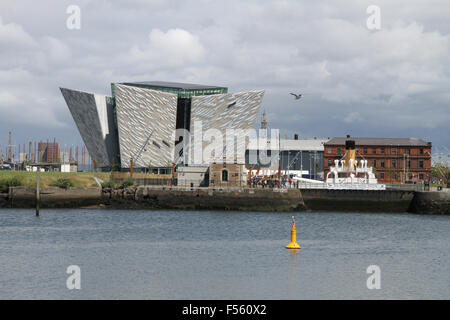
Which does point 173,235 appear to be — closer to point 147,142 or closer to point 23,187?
point 23,187

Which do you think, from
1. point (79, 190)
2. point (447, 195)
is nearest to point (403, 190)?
point (447, 195)

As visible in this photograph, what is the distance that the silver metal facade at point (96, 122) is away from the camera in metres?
113

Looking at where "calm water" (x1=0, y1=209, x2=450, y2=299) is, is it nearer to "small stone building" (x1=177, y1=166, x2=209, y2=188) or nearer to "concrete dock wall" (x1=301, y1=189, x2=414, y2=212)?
"concrete dock wall" (x1=301, y1=189, x2=414, y2=212)

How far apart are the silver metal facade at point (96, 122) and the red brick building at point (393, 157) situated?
40470 millimetres

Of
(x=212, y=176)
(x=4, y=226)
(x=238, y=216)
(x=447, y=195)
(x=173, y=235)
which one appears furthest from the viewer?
(x=212, y=176)

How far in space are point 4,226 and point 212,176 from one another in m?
37.4

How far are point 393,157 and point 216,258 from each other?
311ft

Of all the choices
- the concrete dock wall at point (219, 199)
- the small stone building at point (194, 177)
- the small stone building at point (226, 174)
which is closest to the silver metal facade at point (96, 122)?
the small stone building at point (194, 177)

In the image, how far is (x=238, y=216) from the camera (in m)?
70.1

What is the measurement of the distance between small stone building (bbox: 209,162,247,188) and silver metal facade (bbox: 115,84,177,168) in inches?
1117

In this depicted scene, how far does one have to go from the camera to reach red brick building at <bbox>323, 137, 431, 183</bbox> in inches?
4946

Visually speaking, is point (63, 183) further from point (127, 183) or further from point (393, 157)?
point (393, 157)
